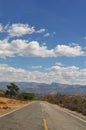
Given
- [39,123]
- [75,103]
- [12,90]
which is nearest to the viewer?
[39,123]

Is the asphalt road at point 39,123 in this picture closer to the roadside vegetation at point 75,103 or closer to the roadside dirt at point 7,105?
the roadside dirt at point 7,105

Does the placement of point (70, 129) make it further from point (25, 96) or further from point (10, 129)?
point (25, 96)

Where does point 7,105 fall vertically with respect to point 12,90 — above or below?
below

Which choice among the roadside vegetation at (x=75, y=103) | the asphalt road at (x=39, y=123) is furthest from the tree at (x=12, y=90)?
the asphalt road at (x=39, y=123)

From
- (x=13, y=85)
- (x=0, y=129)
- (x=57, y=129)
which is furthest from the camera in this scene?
(x=13, y=85)

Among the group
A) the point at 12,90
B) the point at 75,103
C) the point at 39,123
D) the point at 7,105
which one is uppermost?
the point at 12,90

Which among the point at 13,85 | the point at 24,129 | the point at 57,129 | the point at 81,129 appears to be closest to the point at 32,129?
the point at 24,129

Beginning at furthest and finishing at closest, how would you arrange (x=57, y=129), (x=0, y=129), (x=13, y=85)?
(x=13, y=85)
(x=57, y=129)
(x=0, y=129)

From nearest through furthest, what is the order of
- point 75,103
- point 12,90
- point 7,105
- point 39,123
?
point 39,123 < point 7,105 < point 75,103 < point 12,90

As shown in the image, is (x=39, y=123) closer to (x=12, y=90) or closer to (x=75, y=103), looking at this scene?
(x=75, y=103)

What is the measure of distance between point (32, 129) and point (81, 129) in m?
2.92

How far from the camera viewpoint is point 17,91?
150500mm

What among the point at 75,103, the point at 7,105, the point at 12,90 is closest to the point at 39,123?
the point at 7,105

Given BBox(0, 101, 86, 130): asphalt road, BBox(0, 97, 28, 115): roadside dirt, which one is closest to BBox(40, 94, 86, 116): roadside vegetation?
BBox(0, 97, 28, 115): roadside dirt
